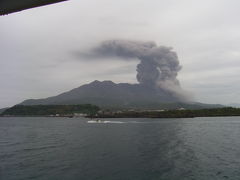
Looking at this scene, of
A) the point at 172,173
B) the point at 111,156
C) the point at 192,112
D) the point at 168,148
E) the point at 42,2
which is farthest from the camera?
the point at 192,112

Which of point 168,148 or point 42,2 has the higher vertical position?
point 42,2

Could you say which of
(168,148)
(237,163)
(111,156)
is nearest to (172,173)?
(237,163)

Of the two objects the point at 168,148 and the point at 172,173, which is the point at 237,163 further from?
the point at 168,148

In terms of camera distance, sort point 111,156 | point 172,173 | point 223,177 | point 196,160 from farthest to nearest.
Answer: point 111,156
point 196,160
point 172,173
point 223,177

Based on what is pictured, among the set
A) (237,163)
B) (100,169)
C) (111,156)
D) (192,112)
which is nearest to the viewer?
(100,169)

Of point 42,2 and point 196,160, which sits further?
point 196,160

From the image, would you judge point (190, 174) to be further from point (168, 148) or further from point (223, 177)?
point (168, 148)

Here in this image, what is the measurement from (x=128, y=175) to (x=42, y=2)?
19907 mm

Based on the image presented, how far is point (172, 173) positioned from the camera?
83.6 ft

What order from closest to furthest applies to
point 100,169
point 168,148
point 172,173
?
point 172,173 → point 100,169 → point 168,148

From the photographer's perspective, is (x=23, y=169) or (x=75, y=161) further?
(x=75, y=161)

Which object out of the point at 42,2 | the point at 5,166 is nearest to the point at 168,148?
the point at 5,166

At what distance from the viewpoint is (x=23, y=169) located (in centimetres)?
2767

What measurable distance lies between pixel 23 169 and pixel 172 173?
17588 millimetres
